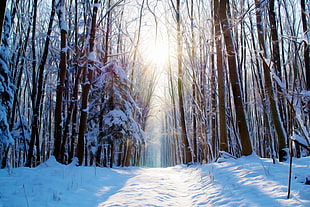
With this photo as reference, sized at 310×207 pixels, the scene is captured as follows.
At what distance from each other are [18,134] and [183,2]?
468 inches

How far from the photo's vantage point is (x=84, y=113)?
300 inches

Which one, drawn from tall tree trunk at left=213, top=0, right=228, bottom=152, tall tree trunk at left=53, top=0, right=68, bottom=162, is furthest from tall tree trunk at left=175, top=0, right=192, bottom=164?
tall tree trunk at left=53, top=0, right=68, bottom=162

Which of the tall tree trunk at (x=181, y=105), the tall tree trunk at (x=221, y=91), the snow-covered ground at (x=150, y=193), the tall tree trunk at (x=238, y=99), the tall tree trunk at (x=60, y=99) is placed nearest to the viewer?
the snow-covered ground at (x=150, y=193)

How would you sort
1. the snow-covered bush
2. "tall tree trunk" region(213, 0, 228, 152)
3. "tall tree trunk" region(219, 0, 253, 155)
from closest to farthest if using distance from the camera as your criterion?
"tall tree trunk" region(219, 0, 253, 155), "tall tree trunk" region(213, 0, 228, 152), the snow-covered bush

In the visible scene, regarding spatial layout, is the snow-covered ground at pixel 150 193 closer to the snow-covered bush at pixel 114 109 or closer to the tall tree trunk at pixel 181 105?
the snow-covered bush at pixel 114 109

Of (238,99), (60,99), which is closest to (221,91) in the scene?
(238,99)

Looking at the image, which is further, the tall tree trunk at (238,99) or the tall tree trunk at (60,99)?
the tall tree trunk at (60,99)

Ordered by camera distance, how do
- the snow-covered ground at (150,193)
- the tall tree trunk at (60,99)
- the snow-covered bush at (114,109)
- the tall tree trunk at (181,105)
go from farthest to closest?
the tall tree trunk at (181,105) → the snow-covered bush at (114,109) → the tall tree trunk at (60,99) → the snow-covered ground at (150,193)

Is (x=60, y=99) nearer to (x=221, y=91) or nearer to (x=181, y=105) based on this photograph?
(x=221, y=91)

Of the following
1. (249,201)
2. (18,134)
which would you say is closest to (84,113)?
(18,134)

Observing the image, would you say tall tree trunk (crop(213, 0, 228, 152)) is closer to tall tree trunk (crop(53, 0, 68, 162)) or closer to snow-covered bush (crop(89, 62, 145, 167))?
snow-covered bush (crop(89, 62, 145, 167))

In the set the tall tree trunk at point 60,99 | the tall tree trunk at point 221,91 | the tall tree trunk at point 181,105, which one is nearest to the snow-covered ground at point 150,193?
the tall tree trunk at point 60,99

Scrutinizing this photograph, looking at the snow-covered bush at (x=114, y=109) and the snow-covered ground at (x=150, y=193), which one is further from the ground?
the snow-covered bush at (x=114, y=109)

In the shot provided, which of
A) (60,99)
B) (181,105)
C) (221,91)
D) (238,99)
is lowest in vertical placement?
(238,99)
